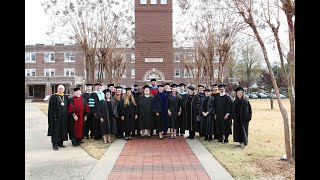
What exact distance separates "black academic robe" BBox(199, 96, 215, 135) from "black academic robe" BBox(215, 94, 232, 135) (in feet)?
0.76

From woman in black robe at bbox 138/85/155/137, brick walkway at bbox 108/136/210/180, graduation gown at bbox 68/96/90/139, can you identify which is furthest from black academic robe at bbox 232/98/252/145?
graduation gown at bbox 68/96/90/139

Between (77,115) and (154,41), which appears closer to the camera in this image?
(77,115)

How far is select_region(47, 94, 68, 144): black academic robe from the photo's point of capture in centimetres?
1094

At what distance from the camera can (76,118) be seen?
1140 cm

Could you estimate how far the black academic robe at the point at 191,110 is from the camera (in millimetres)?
13234

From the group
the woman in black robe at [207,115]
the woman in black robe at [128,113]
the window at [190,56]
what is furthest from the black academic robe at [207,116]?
the window at [190,56]

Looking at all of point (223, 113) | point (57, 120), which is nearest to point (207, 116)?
point (223, 113)

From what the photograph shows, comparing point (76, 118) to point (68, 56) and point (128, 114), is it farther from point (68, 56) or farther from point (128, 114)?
point (68, 56)

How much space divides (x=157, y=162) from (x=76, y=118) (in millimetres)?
3833
